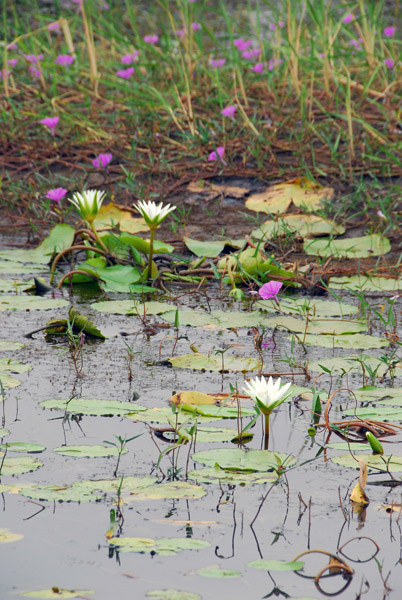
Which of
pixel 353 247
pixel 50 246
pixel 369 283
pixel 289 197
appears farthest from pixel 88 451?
pixel 289 197

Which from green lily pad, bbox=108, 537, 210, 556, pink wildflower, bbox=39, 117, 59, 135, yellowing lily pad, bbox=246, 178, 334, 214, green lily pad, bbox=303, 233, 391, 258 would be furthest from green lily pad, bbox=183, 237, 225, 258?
green lily pad, bbox=108, 537, 210, 556

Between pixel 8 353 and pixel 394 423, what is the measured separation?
120 cm

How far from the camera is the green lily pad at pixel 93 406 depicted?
7.20 feet

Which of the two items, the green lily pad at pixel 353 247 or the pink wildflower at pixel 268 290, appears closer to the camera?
the pink wildflower at pixel 268 290

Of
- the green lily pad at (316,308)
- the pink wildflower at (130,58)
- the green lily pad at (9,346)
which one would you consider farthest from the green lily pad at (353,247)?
the pink wildflower at (130,58)

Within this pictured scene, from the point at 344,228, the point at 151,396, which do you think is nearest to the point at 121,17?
the point at 344,228

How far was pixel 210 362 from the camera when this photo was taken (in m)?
2.59

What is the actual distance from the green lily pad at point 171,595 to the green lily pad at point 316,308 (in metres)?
1.57

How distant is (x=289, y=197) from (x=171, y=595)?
2.95 metres

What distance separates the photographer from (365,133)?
469cm

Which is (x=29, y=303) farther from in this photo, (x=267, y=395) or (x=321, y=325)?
(x=267, y=395)

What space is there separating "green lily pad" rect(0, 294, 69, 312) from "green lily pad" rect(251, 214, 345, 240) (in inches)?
43.2

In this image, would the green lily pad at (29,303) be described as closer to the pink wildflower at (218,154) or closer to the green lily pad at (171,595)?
the pink wildflower at (218,154)

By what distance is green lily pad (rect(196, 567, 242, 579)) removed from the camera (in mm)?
1514
